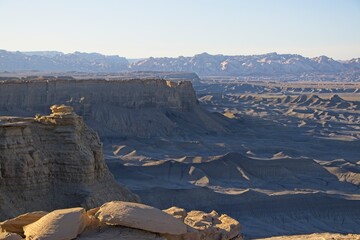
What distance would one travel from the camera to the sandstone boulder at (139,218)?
1055 cm

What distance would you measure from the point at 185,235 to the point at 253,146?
168ft

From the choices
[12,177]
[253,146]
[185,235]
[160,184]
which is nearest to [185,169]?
[160,184]

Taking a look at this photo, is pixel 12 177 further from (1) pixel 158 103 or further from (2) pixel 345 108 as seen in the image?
(2) pixel 345 108

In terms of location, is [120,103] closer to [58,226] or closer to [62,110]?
[62,110]

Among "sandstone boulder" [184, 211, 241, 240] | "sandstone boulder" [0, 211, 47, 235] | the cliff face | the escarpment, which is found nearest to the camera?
"sandstone boulder" [0, 211, 47, 235]

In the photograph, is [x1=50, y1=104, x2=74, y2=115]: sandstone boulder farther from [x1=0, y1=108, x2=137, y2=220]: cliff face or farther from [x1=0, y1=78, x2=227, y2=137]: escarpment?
[x1=0, y1=78, x2=227, y2=137]: escarpment

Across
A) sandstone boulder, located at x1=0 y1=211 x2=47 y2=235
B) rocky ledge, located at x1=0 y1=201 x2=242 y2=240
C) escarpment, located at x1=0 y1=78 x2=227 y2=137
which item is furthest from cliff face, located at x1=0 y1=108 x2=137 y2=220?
escarpment, located at x1=0 y1=78 x2=227 y2=137

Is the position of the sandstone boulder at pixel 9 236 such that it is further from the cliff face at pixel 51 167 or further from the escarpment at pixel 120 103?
the escarpment at pixel 120 103

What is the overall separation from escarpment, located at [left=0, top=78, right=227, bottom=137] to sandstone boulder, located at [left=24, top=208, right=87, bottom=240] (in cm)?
4643

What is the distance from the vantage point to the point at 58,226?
10188mm

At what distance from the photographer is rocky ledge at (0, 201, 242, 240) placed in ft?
33.6

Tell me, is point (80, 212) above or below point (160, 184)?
above

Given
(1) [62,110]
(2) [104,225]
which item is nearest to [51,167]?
(1) [62,110]

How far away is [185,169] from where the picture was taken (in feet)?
152
